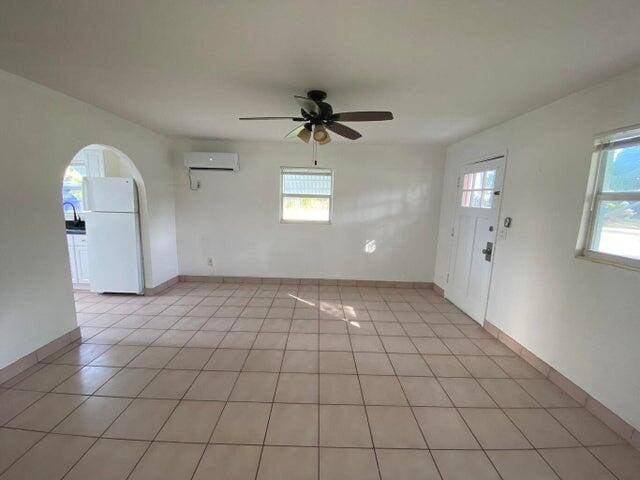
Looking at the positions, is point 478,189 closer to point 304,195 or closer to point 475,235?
point 475,235

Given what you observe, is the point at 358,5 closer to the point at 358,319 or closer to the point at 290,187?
the point at 358,319

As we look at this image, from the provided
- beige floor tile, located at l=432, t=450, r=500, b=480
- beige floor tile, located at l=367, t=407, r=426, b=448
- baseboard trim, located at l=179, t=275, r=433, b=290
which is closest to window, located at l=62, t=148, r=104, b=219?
baseboard trim, located at l=179, t=275, r=433, b=290

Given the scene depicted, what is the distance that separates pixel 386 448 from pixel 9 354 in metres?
2.84

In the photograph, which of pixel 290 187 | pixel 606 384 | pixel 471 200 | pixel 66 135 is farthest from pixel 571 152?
pixel 66 135

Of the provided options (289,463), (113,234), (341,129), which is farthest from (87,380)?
(341,129)

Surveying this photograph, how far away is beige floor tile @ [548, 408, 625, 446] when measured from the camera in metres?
1.63

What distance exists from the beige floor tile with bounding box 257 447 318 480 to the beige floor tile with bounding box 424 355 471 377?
129 centimetres

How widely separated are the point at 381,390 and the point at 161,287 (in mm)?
3477

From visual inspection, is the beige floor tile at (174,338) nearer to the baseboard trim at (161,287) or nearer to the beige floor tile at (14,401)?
the beige floor tile at (14,401)

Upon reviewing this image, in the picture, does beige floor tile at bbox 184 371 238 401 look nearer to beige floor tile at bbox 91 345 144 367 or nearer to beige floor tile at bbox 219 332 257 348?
beige floor tile at bbox 219 332 257 348

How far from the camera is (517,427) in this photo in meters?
1.71

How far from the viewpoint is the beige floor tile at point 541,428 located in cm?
161

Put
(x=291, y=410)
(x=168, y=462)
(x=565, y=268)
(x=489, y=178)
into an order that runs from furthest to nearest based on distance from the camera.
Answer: (x=489, y=178)
(x=565, y=268)
(x=291, y=410)
(x=168, y=462)

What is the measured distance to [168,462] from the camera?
4.63 feet
